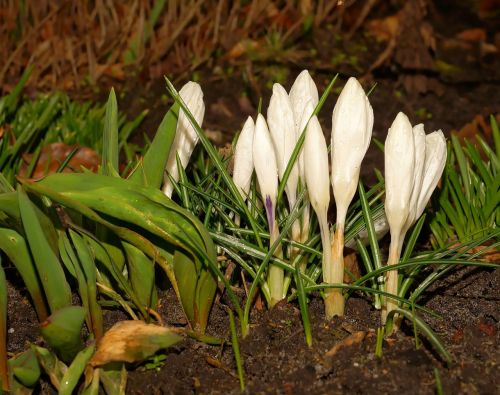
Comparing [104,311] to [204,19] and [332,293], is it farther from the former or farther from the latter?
[204,19]

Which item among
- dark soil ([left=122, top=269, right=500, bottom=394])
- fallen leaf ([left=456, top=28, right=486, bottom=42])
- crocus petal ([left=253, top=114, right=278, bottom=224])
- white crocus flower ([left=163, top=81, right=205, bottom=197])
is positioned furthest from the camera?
fallen leaf ([left=456, top=28, right=486, bottom=42])

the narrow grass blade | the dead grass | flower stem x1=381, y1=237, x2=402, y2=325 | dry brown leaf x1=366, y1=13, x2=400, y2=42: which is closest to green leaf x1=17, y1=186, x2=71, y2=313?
the narrow grass blade

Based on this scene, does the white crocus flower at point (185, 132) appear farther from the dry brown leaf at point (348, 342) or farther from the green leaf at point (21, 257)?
the dry brown leaf at point (348, 342)

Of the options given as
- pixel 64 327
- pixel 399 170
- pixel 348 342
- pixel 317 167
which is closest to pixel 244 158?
pixel 317 167

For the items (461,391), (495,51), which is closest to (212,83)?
(495,51)

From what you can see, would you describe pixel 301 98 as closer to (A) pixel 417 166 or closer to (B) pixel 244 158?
(B) pixel 244 158

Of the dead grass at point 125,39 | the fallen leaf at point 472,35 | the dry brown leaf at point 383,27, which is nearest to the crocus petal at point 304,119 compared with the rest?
the dead grass at point 125,39

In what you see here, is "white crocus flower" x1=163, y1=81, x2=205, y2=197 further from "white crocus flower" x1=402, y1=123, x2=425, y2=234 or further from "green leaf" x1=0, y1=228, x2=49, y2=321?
"white crocus flower" x1=402, y1=123, x2=425, y2=234
